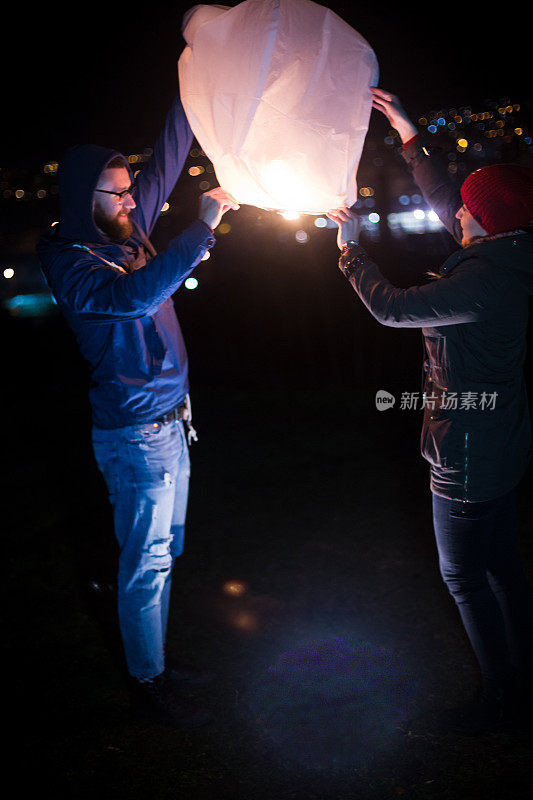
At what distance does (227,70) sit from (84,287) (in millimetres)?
852

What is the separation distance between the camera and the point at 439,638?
2.91 m

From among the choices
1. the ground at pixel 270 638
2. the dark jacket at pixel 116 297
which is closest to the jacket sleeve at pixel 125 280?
the dark jacket at pixel 116 297

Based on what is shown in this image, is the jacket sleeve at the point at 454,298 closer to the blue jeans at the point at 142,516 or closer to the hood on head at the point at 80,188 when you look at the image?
the blue jeans at the point at 142,516

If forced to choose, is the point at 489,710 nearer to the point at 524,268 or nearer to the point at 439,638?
the point at 439,638

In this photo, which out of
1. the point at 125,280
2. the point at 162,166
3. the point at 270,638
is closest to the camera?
the point at 125,280

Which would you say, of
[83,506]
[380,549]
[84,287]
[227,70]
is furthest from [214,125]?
[83,506]

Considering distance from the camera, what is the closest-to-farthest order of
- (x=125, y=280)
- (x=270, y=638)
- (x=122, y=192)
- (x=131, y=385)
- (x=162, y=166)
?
(x=125, y=280)
(x=131, y=385)
(x=122, y=192)
(x=162, y=166)
(x=270, y=638)

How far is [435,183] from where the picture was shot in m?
2.43

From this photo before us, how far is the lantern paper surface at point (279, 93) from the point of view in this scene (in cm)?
183

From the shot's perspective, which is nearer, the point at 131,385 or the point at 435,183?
the point at 131,385

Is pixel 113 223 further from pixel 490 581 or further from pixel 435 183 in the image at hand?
pixel 490 581

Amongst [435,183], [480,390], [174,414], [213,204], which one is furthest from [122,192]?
[480,390]

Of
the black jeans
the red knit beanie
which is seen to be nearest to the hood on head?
the red knit beanie

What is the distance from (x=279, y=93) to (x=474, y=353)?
1064mm
